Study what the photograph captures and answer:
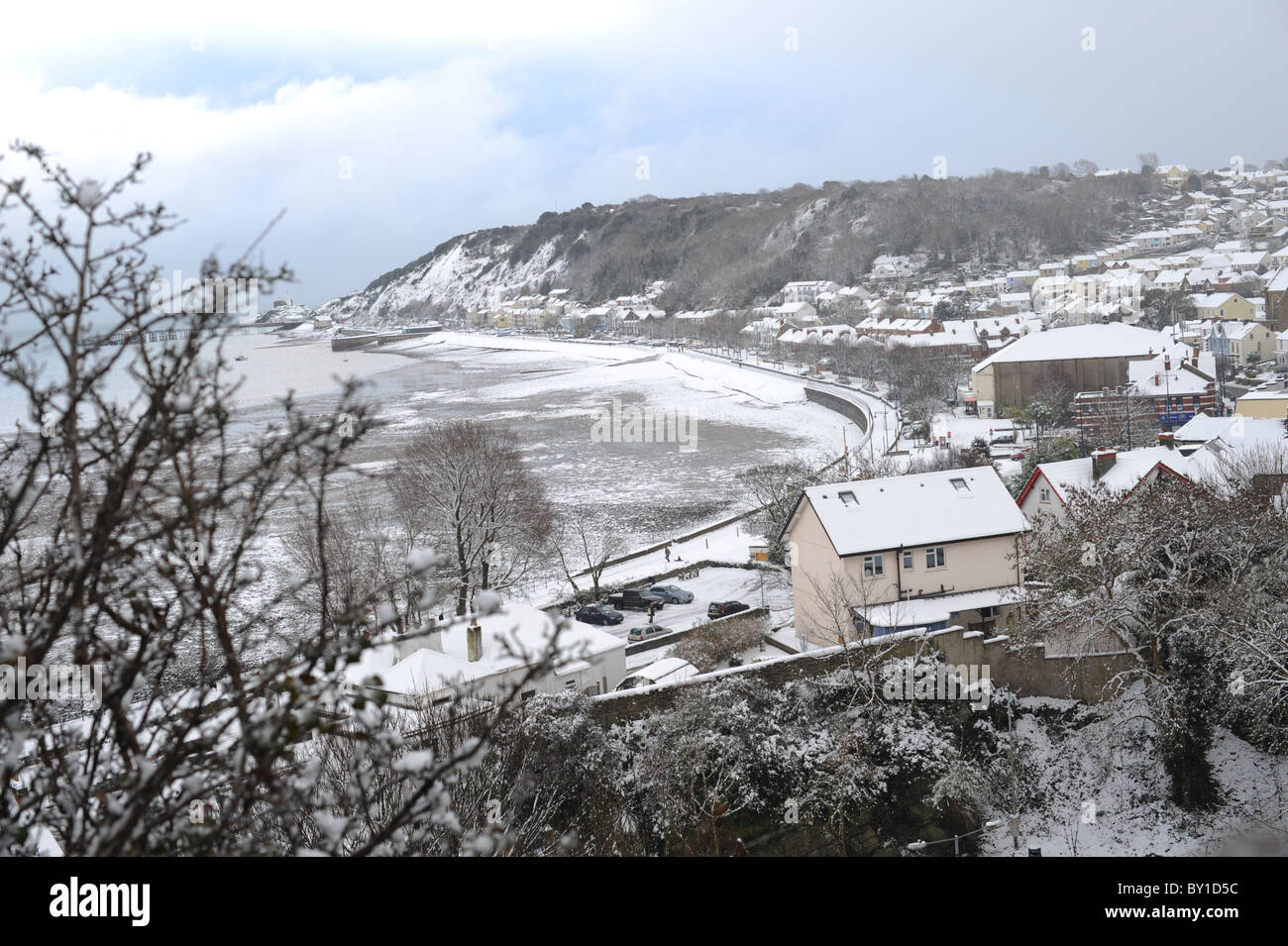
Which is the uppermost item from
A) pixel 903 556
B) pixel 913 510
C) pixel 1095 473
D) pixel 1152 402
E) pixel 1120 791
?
pixel 1152 402

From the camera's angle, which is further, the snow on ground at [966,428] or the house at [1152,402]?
the snow on ground at [966,428]

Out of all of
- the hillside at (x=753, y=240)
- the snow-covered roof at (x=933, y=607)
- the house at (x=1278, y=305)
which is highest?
the hillside at (x=753, y=240)

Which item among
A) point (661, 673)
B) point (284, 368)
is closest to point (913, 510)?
point (661, 673)

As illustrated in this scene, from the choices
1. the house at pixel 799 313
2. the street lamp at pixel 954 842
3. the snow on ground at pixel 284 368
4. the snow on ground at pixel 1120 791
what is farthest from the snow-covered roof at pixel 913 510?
the house at pixel 799 313

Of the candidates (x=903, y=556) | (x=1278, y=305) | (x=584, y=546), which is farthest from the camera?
(x=1278, y=305)

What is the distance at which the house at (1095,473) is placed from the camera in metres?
15.8

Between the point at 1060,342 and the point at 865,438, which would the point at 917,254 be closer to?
the point at 1060,342

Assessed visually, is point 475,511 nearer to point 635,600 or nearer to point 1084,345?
point 635,600

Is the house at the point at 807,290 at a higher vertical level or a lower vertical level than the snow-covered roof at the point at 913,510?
higher

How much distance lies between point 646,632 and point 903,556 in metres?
4.07

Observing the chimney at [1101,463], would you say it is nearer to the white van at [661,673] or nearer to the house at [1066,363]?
the white van at [661,673]

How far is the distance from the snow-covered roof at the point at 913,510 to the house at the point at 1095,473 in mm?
1112

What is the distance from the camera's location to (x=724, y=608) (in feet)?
54.0

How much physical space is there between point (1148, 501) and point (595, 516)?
14.8m
